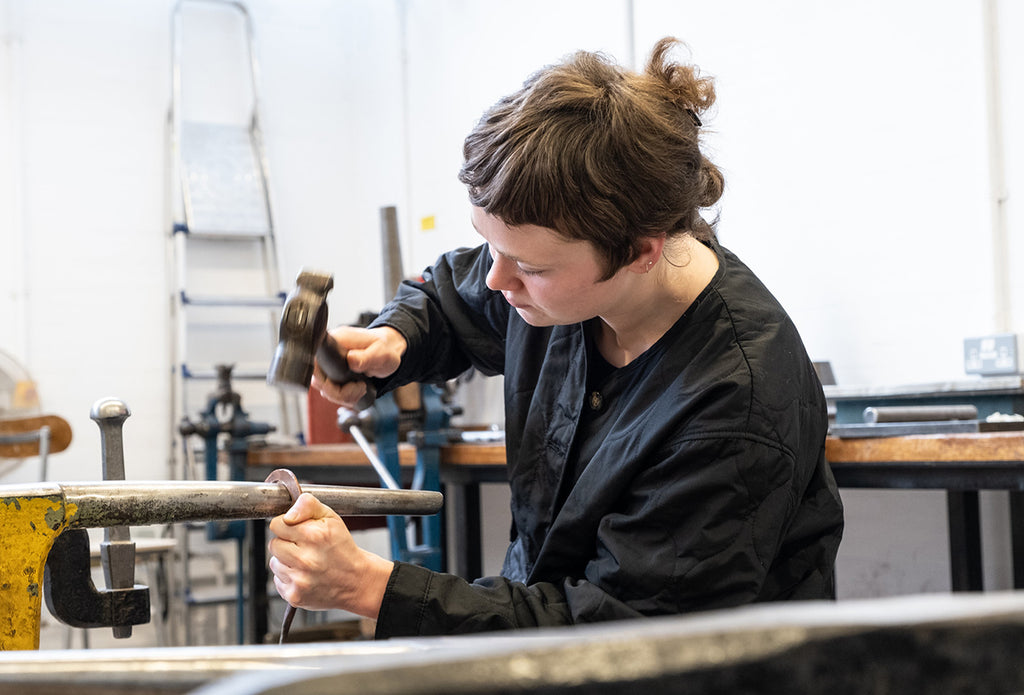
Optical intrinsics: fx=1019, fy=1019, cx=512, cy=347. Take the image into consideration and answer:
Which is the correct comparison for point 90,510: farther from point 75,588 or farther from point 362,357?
point 362,357

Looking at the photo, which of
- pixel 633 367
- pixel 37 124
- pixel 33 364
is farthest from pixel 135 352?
pixel 633 367

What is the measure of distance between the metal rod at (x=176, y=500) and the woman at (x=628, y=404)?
0.04m

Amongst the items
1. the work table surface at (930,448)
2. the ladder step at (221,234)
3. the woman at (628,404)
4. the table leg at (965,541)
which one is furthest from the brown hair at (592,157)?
the ladder step at (221,234)

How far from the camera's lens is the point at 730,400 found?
44.7 inches

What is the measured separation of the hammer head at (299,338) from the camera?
135 cm

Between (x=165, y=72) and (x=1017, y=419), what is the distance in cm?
441

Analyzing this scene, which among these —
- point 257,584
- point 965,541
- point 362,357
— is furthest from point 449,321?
point 257,584

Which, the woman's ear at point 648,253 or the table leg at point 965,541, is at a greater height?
the woman's ear at point 648,253

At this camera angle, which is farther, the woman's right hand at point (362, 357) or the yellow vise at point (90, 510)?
the woman's right hand at point (362, 357)

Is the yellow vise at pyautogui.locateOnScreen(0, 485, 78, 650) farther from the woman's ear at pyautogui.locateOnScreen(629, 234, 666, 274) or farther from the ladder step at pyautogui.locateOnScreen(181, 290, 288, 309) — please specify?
the ladder step at pyautogui.locateOnScreen(181, 290, 288, 309)

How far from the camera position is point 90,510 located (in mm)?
927

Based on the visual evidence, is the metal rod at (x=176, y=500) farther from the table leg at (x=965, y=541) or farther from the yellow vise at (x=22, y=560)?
the table leg at (x=965, y=541)

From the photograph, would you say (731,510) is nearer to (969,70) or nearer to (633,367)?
(633,367)

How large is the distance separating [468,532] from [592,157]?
6.73ft
